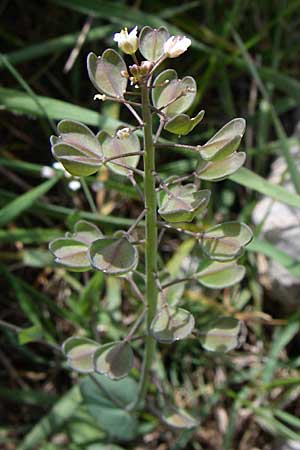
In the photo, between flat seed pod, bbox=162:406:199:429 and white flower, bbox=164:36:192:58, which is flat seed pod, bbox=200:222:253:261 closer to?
white flower, bbox=164:36:192:58

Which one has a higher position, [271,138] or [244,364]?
[271,138]

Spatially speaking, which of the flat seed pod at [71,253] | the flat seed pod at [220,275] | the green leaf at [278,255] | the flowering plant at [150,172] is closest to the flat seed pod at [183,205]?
the flowering plant at [150,172]

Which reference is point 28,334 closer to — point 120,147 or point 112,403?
point 112,403

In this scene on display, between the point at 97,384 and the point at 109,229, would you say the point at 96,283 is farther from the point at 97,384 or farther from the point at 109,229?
the point at 97,384

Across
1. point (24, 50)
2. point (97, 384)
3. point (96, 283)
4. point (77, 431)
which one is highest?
point (24, 50)

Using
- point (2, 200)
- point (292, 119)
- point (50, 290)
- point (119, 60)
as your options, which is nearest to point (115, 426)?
point (50, 290)

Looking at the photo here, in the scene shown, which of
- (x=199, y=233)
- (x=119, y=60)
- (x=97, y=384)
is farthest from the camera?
(x=97, y=384)
